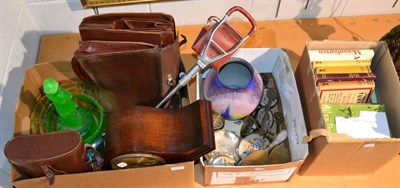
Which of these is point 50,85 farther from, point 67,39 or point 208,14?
point 208,14

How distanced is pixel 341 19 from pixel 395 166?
482 mm

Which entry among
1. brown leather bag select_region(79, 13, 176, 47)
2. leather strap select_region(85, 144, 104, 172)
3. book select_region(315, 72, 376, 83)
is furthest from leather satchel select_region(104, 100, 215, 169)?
book select_region(315, 72, 376, 83)

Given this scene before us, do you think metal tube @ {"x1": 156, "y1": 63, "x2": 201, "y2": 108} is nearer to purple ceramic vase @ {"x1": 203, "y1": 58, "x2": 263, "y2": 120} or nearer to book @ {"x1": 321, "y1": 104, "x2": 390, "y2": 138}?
purple ceramic vase @ {"x1": 203, "y1": 58, "x2": 263, "y2": 120}

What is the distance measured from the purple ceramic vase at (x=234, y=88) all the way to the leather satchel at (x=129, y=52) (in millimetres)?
110

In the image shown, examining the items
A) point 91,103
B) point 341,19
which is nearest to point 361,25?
A: point 341,19

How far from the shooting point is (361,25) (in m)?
1.26

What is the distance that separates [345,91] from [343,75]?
4 cm

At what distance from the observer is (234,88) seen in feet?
3.23

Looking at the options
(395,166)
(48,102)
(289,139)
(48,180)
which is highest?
(48,102)

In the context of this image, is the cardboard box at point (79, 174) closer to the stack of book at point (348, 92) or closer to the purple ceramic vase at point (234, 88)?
the purple ceramic vase at point (234, 88)

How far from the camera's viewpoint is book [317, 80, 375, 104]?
0.94 meters

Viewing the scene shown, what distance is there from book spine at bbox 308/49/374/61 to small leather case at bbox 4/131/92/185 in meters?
0.57

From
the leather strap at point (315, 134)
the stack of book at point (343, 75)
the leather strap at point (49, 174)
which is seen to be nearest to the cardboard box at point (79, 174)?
the leather strap at point (49, 174)

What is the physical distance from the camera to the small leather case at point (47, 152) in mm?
806
